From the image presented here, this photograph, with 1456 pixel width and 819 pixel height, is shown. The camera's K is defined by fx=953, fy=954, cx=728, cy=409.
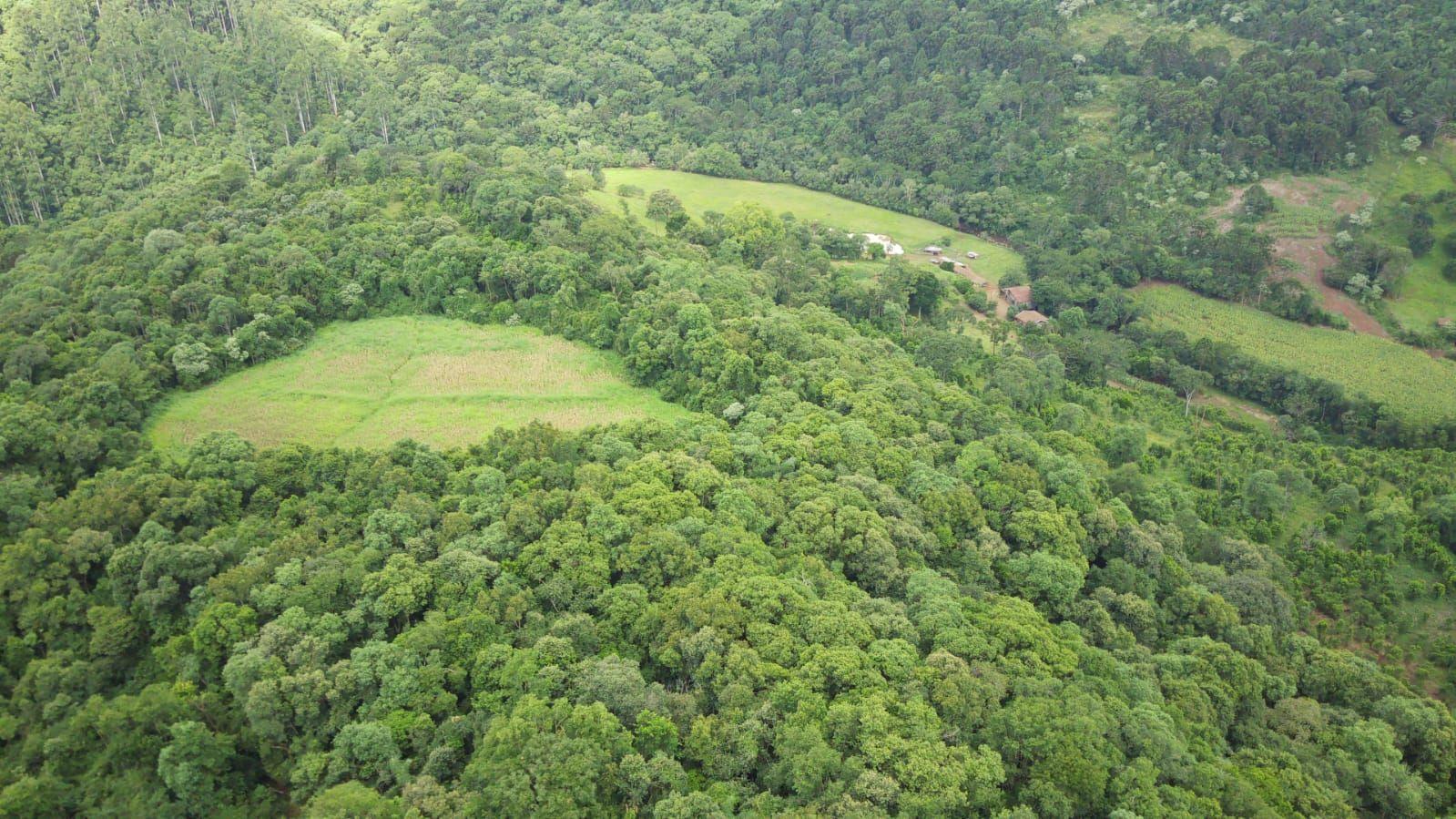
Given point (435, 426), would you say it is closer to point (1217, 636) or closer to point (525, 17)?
point (1217, 636)

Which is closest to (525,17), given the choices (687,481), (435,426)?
(435,426)

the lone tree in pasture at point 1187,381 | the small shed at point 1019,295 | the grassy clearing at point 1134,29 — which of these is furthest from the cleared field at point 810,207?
the grassy clearing at point 1134,29

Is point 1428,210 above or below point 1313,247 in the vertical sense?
above

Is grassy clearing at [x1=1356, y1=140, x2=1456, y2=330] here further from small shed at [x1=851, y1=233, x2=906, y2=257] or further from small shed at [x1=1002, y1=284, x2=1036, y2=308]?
small shed at [x1=851, y1=233, x2=906, y2=257]

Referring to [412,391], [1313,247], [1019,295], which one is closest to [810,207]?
[1019,295]

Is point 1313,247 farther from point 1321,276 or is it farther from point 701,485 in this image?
point 701,485
